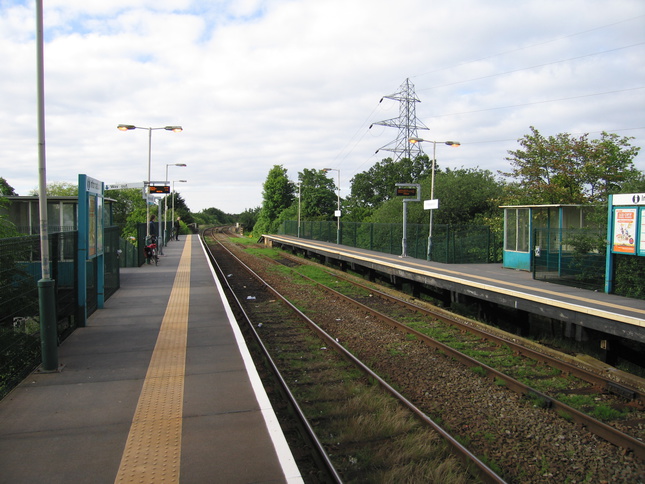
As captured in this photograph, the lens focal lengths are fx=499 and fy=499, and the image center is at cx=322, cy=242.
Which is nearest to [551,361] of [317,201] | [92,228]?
[92,228]

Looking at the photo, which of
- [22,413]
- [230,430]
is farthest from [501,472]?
[22,413]

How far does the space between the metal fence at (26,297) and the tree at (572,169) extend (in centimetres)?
1882

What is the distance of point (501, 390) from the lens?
7.05 m

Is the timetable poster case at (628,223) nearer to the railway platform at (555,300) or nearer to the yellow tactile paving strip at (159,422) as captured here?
the railway platform at (555,300)

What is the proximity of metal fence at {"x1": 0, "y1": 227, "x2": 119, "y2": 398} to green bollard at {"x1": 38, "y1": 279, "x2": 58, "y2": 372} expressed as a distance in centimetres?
30

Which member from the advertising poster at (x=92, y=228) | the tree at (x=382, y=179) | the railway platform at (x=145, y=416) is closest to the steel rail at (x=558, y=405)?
A: the railway platform at (x=145, y=416)

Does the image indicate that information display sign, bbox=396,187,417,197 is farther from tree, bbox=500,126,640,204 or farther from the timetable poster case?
the timetable poster case

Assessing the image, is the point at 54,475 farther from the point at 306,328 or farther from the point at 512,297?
the point at 512,297

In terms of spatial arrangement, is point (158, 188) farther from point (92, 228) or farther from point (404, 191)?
point (92, 228)

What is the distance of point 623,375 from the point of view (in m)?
7.64

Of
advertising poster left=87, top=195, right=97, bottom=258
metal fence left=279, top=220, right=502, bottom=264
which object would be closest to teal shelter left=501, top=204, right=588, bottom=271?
metal fence left=279, top=220, right=502, bottom=264

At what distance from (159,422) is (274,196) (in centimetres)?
6808

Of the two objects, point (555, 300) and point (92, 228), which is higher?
point (92, 228)

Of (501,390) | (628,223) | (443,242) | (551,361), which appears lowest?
(501,390)
